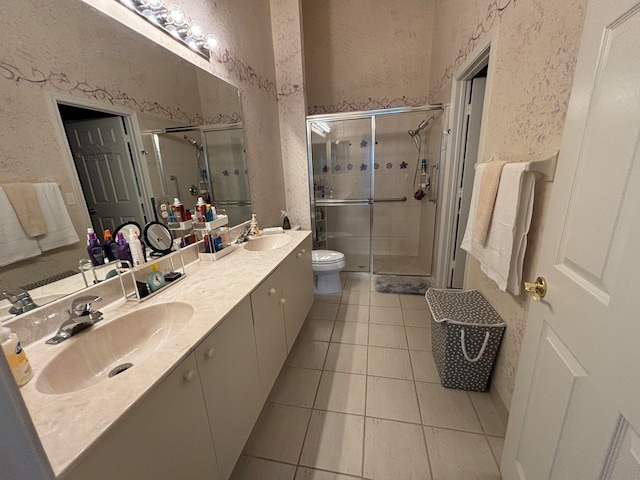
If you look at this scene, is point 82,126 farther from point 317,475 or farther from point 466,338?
point 466,338

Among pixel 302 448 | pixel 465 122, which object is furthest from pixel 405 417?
pixel 465 122

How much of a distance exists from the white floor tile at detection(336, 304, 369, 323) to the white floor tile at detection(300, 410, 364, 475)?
93cm

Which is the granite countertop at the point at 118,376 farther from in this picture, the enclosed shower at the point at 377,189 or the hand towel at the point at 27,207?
the enclosed shower at the point at 377,189

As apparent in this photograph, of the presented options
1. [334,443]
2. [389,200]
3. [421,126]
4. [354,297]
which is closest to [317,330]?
[354,297]

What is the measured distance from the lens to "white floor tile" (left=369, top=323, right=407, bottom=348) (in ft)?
6.45

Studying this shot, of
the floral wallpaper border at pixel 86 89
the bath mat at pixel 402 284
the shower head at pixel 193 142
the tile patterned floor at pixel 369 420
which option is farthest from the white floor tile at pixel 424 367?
the floral wallpaper border at pixel 86 89

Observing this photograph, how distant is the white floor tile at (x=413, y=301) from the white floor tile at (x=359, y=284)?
402mm

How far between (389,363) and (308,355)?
1.86 feet

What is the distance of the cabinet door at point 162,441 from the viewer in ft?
1.82

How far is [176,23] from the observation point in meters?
1.39

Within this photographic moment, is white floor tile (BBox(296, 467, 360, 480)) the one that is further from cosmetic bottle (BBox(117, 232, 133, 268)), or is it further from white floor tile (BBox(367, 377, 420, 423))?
cosmetic bottle (BBox(117, 232, 133, 268))

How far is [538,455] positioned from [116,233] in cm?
175

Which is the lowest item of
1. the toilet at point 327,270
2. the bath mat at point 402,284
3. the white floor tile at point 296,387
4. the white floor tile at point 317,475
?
the white floor tile at point 317,475

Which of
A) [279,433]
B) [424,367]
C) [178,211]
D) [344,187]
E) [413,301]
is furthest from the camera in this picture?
[344,187]
